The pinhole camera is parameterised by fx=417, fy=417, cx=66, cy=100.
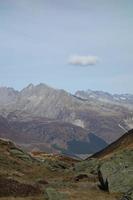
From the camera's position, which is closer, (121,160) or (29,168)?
(121,160)

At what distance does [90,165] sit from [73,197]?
138 feet

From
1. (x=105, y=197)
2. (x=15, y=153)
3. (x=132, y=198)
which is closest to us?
(x=132, y=198)

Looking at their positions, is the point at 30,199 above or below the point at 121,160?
below

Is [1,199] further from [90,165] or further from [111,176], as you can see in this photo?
[90,165]

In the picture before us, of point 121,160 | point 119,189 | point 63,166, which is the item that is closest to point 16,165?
point 63,166

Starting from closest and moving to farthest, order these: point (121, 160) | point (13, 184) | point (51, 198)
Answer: point (51, 198), point (13, 184), point (121, 160)

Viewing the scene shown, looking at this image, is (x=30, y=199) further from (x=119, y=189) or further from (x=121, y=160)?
(x=121, y=160)

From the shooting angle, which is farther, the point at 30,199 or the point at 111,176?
the point at 111,176

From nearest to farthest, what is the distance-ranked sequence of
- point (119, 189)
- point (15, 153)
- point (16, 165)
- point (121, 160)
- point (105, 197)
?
point (105, 197), point (119, 189), point (121, 160), point (16, 165), point (15, 153)

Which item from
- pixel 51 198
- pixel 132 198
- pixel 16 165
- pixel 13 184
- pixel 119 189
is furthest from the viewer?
pixel 16 165

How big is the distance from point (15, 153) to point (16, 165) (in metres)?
16.1

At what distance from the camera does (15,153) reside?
8575 cm

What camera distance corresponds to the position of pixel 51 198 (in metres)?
29.8

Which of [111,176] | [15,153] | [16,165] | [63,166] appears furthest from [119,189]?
[63,166]
